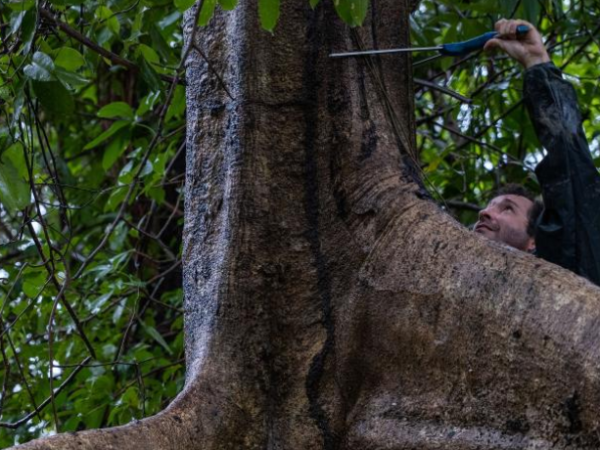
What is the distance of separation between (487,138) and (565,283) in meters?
3.18

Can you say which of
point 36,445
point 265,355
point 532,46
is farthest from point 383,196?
point 36,445

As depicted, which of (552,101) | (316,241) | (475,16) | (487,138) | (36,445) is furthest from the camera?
(487,138)

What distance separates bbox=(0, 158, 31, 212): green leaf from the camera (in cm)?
276

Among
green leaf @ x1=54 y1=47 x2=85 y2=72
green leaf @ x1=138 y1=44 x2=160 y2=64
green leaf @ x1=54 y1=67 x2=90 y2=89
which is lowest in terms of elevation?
green leaf @ x1=54 y1=67 x2=90 y2=89

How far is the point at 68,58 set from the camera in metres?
3.11

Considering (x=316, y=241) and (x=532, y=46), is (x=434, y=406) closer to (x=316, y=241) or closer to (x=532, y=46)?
(x=316, y=241)

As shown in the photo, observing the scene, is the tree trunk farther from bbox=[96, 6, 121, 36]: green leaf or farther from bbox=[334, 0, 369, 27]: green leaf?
bbox=[96, 6, 121, 36]: green leaf

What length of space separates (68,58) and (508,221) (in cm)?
151

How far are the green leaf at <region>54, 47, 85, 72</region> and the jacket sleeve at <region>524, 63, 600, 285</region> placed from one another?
49.1 inches

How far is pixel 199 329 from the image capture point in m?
2.54

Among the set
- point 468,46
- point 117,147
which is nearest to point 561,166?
point 468,46

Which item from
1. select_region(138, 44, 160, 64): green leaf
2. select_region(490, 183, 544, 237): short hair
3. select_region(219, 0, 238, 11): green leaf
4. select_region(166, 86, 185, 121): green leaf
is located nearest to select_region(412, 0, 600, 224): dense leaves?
select_region(490, 183, 544, 237): short hair

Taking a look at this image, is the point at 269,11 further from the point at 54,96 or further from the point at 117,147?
the point at 117,147

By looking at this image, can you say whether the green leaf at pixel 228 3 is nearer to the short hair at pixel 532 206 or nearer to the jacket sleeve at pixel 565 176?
the jacket sleeve at pixel 565 176
